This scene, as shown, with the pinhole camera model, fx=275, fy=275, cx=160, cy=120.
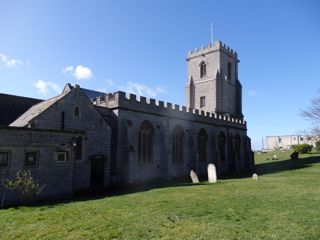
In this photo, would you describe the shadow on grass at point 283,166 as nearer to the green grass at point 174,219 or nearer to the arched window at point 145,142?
the arched window at point 145,142

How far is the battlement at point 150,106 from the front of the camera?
72.5 feet

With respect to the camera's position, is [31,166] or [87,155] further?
[87,155]

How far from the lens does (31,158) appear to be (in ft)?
46.1

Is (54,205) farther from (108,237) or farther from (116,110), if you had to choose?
(116,110)

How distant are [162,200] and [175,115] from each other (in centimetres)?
1523

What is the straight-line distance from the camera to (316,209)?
10.3 metres

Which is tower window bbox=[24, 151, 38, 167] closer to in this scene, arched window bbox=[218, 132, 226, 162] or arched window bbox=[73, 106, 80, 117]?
arched window bbox=[73, 106, 80, 117]

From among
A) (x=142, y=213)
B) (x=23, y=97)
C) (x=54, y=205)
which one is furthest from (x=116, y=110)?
(x=142, y=213)

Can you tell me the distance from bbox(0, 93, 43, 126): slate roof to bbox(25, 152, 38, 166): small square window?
195 inches

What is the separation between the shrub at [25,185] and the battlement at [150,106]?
950 cm

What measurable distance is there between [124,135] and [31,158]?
8436 mm

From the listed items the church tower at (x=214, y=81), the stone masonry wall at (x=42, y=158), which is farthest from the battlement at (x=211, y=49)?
the stone masonry wall at (x=42, y=158)

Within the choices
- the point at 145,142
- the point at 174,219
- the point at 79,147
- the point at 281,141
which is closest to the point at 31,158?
the point at 79,147

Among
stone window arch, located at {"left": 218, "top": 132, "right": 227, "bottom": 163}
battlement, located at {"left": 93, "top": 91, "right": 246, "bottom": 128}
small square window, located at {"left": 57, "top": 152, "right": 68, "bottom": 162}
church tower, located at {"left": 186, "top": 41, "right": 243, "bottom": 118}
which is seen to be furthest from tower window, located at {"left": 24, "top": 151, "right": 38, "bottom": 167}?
church tower, located at {"left": 186, "top": 41, "right": 243, "bottom": 118}
